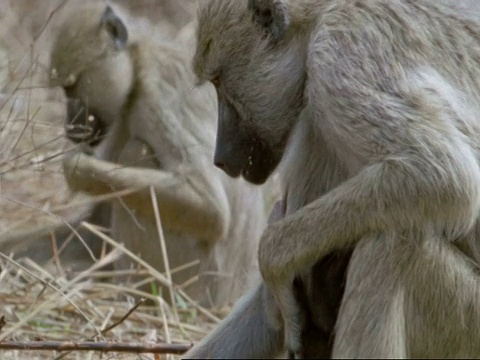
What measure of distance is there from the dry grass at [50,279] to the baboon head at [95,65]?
20cm

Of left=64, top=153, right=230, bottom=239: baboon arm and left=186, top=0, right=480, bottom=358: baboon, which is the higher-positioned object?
left=186, top=0, right=480, bottom=358: baboon

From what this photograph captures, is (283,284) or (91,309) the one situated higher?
(283,284)

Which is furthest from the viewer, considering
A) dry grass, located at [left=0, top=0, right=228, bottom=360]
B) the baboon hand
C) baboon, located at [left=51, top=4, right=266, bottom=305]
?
baboon, located at [left=51, top=4, right=266, bottom=305]

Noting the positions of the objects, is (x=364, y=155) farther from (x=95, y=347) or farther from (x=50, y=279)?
(x=50, y=279)

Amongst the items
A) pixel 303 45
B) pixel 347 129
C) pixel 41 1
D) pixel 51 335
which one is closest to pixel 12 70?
pixel 51 335

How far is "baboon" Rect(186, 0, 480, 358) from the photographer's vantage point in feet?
12.3

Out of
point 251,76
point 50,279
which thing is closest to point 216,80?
point 251,76

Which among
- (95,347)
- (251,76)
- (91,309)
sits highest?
(251,76)

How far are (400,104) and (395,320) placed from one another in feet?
2.22

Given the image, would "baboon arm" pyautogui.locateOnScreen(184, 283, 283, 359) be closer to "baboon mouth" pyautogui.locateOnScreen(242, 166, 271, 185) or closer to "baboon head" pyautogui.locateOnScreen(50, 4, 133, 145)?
"baboon mouth" pyautogui.locateOnScreen(242, 166, 271, 185)

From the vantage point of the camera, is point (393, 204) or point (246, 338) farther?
point (246, 338)

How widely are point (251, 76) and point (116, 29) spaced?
142 inches

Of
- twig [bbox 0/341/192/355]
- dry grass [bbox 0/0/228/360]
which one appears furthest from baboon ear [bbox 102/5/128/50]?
twig [bbox 0/341/192/355]

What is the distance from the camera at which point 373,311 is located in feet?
12.0
